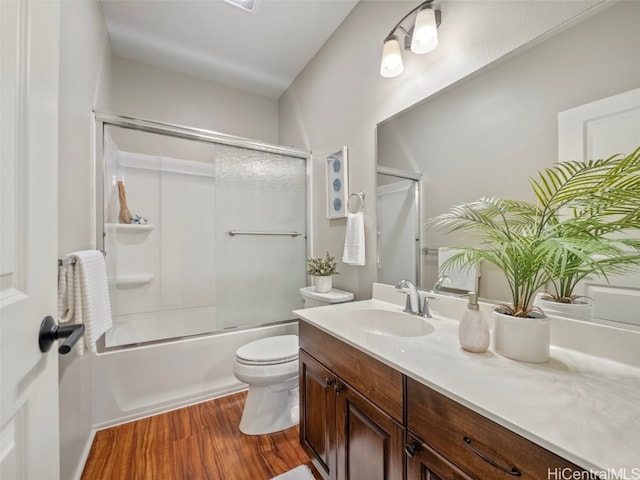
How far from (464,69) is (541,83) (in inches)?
13.2

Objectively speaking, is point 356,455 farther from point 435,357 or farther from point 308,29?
point 308,29

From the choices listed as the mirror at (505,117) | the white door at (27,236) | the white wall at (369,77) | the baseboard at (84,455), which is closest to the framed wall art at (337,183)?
the white wall at (369,77)

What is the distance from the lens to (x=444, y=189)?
51.5 inches

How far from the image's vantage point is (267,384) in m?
1.55

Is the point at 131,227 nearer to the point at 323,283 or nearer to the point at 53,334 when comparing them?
the point at 323,283

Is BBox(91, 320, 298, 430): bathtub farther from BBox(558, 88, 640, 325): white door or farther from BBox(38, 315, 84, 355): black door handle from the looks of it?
BBox(558, 88, 640, 325): white door

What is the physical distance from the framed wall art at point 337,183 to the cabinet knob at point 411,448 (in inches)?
55.6

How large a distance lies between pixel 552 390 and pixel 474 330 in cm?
24

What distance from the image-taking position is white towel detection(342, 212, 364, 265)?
1.74 metres

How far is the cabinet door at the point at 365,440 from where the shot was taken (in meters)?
0.81

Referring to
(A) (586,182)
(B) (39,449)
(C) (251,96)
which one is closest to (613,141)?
(A) (586,182)

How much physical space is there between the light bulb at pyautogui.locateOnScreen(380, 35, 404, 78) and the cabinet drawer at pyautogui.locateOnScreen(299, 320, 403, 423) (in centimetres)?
140

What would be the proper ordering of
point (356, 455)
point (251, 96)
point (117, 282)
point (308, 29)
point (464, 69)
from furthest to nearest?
1. point (251, 96)
2. point (117, 282)
3. point (308, 29)
4. point (464, 69)
5. point (356, 455)

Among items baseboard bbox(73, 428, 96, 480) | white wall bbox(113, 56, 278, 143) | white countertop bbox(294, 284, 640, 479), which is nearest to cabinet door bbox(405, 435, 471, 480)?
white countertop bbox(294, 284, 640, 479)
